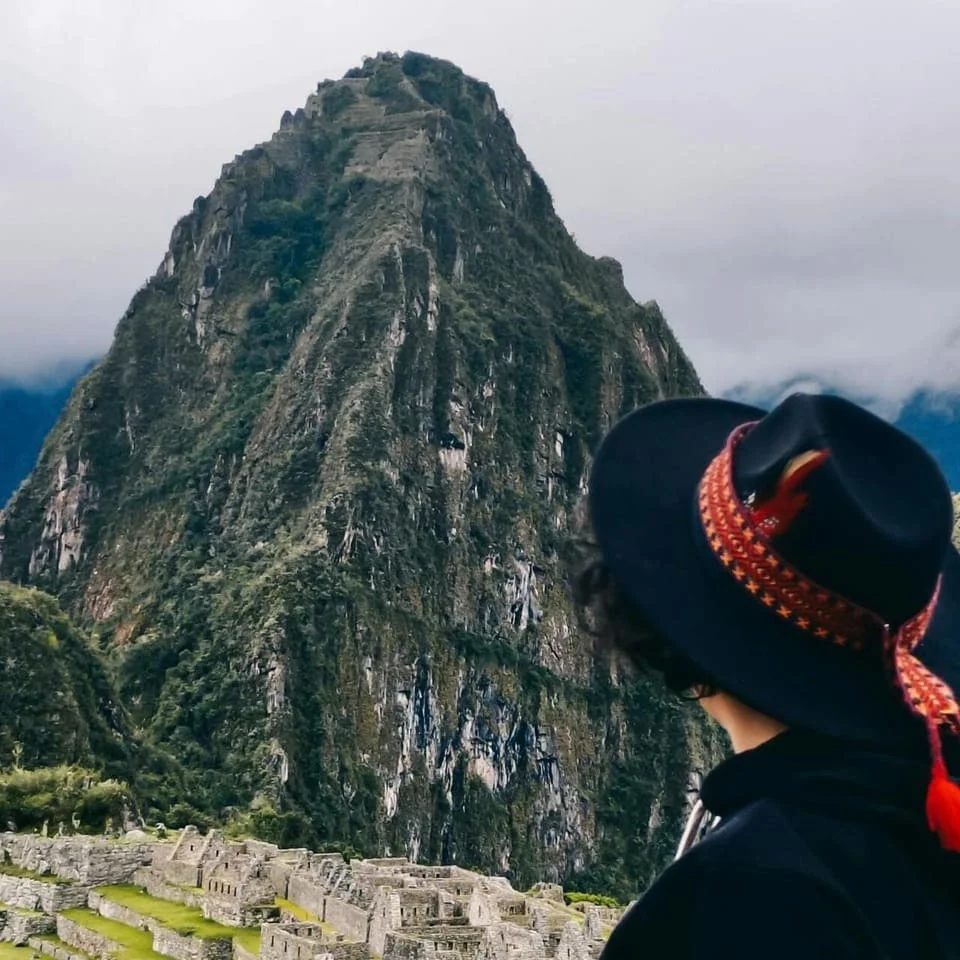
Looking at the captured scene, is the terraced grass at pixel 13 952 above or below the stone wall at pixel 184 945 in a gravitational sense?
below

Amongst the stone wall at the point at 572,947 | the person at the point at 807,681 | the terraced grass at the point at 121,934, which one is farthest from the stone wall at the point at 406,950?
the person at the point at 807,681

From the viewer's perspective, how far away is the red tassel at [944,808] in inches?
75.4

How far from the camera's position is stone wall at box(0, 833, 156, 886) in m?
21.6

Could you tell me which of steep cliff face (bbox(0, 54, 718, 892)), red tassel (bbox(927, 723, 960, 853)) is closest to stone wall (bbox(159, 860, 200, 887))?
red tassel (bbox(927, 723, 960, 853))

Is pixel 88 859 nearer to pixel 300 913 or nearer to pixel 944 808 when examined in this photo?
pixel 300 913

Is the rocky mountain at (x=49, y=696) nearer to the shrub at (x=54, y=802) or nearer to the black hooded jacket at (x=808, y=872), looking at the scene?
the shrub at (x=54, y=802)

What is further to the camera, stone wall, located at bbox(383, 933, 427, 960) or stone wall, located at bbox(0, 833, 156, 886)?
stone wall, located at bbox(0, 833, 156, 886)

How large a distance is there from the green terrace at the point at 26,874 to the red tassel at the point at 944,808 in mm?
20737

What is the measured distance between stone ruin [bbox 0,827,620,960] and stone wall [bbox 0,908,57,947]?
0.7 inches

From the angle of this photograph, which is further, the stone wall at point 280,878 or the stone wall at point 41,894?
the stone wall at point 280,878

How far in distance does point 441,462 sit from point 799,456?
3349 inches

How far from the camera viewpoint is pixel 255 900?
19125mm

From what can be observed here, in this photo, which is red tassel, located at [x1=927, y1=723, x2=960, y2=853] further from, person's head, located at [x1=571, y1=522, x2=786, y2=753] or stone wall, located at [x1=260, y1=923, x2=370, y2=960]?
stone wall, located at [x1=260, y1=923, x2=370, y2=960]

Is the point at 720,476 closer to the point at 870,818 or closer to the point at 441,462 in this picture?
the point at 870,818
